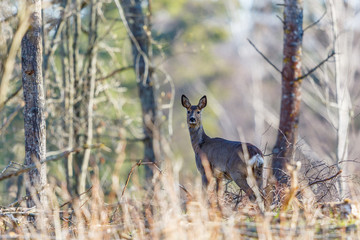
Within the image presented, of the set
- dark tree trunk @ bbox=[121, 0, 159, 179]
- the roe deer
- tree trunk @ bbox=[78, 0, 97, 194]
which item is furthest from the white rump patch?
tree trunk @ bbox=[78, 0, 97, 194]

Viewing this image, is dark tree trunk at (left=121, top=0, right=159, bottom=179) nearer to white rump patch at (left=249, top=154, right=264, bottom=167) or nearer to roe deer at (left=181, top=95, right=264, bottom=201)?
roe deer at (left=181, top=95, right=264, bottom=201)

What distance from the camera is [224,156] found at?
356 inches

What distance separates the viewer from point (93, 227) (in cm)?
529

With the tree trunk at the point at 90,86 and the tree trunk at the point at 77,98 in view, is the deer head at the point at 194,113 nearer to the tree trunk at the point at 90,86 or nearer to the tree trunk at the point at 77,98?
the tree trunk at the point at 90,86

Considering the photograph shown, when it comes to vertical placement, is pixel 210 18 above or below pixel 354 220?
above

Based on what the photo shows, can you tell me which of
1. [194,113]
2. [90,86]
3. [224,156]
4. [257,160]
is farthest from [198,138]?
[90,86]

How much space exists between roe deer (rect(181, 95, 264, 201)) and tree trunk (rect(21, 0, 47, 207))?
85.4 inches

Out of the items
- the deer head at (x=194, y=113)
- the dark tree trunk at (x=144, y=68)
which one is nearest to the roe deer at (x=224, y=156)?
the deer head at (x=194, y=113)

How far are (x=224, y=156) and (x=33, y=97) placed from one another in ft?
10.7

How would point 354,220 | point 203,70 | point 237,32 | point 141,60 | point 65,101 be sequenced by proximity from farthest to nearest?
1. point 203,70
2. point 237,32
3. point 141,60
4. point 65,101
5. point 354,220

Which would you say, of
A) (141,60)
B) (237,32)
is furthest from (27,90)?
(237,32)

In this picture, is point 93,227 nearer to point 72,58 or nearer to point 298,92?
point 298,92

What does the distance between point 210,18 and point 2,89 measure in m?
36.7

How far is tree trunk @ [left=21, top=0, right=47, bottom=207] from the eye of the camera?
712 cm
